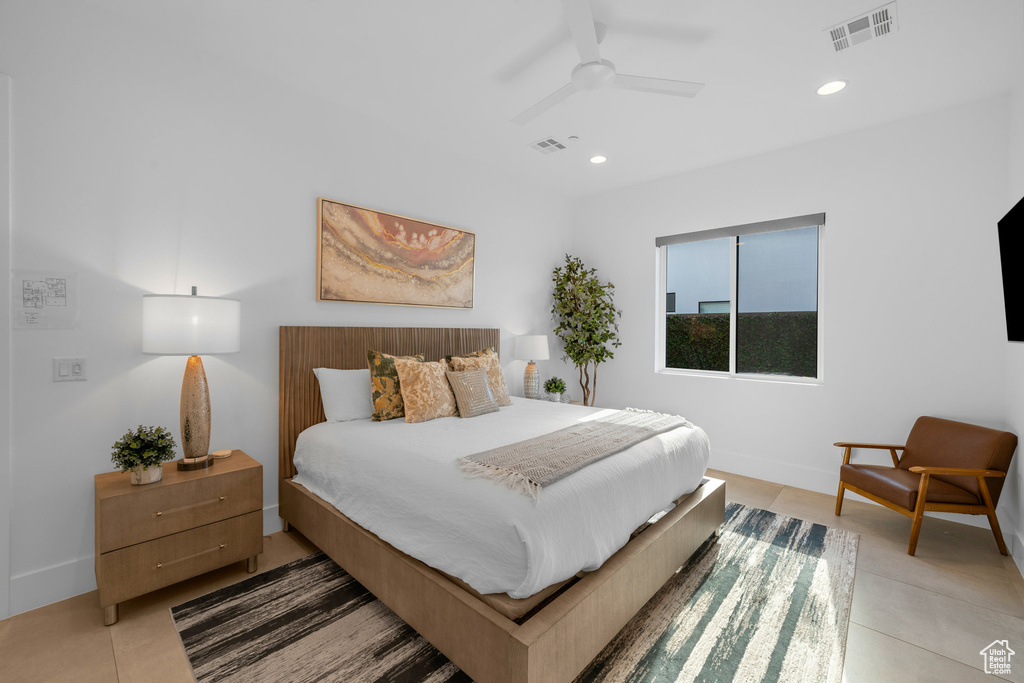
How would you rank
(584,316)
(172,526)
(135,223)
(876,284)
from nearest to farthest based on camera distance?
(172,526) < (135,223) < (876,284) < (584,316)

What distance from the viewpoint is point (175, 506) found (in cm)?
208

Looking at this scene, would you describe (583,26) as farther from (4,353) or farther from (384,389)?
(4,353)

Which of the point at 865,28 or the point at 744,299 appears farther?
the point at 744,299

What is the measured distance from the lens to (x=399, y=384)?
9.69 ft

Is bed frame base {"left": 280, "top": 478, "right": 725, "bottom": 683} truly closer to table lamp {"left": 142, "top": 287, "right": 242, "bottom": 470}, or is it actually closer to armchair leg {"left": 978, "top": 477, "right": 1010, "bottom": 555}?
table lamp {"left": 142, "top": 287, "right": 242, "bottom": 470}

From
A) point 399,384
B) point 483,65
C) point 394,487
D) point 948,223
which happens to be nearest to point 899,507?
point 948,223

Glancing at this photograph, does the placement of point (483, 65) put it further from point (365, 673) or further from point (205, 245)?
point (365, 673)

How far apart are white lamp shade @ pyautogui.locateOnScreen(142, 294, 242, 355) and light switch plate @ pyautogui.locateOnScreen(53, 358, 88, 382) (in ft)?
1.27

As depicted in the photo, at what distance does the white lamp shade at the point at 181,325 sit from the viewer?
2080 mm

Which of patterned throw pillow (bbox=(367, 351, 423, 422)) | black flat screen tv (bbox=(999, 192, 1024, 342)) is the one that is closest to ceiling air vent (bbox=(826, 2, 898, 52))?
black flat screen tv (bbox=(999, 192, 1024, 342))

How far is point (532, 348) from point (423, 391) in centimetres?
171

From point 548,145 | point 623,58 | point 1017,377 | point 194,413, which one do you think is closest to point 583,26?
point 623,58

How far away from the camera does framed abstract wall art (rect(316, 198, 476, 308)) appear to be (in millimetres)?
3098

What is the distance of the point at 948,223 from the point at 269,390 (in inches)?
187
